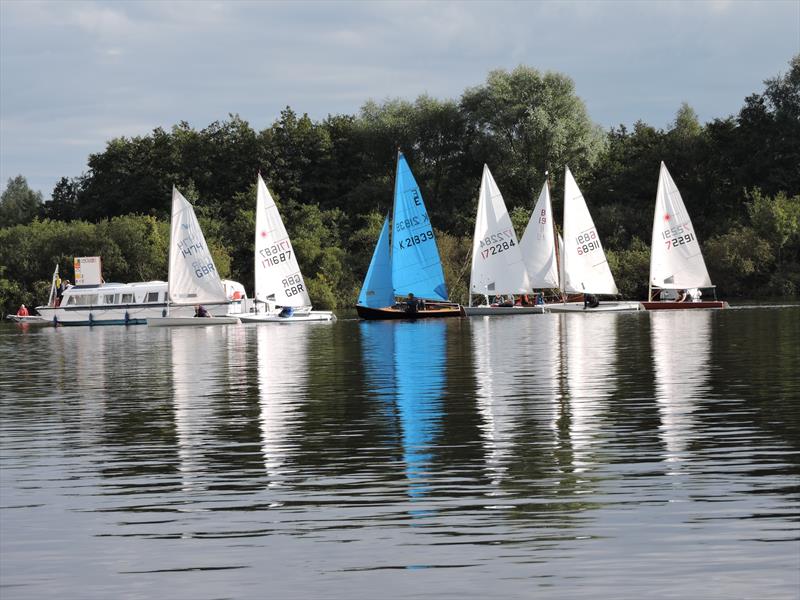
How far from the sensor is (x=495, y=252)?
292ft

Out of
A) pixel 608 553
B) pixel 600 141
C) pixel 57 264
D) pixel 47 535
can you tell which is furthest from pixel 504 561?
pixel 600 141

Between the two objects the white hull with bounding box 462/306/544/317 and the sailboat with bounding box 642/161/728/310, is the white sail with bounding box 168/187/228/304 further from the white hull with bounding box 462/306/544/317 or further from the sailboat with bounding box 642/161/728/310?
the sailboat with bounding box 642/161/728/310

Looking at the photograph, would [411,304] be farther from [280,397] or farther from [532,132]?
[280,397]

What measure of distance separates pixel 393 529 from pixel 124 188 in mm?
114639

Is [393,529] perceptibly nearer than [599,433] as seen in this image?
Yes

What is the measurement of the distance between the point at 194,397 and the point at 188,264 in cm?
5871

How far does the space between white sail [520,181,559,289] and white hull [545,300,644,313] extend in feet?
7.46

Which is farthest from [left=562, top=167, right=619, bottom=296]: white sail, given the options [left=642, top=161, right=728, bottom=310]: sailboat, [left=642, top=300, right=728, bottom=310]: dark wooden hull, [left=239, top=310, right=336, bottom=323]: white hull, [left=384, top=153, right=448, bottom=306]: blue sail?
[left=239, top=310, right=336, bottom=323]: white hull

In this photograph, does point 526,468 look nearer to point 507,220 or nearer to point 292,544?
point 292,544

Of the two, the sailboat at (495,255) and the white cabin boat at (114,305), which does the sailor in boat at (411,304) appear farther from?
the white cabin boat at (114,305)

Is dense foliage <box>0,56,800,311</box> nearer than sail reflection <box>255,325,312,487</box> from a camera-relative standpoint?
No

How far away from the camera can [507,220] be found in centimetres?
8900

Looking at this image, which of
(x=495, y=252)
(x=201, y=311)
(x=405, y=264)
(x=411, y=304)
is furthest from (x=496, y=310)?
(x=201, y=311)

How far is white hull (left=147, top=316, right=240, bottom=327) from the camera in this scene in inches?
3465
